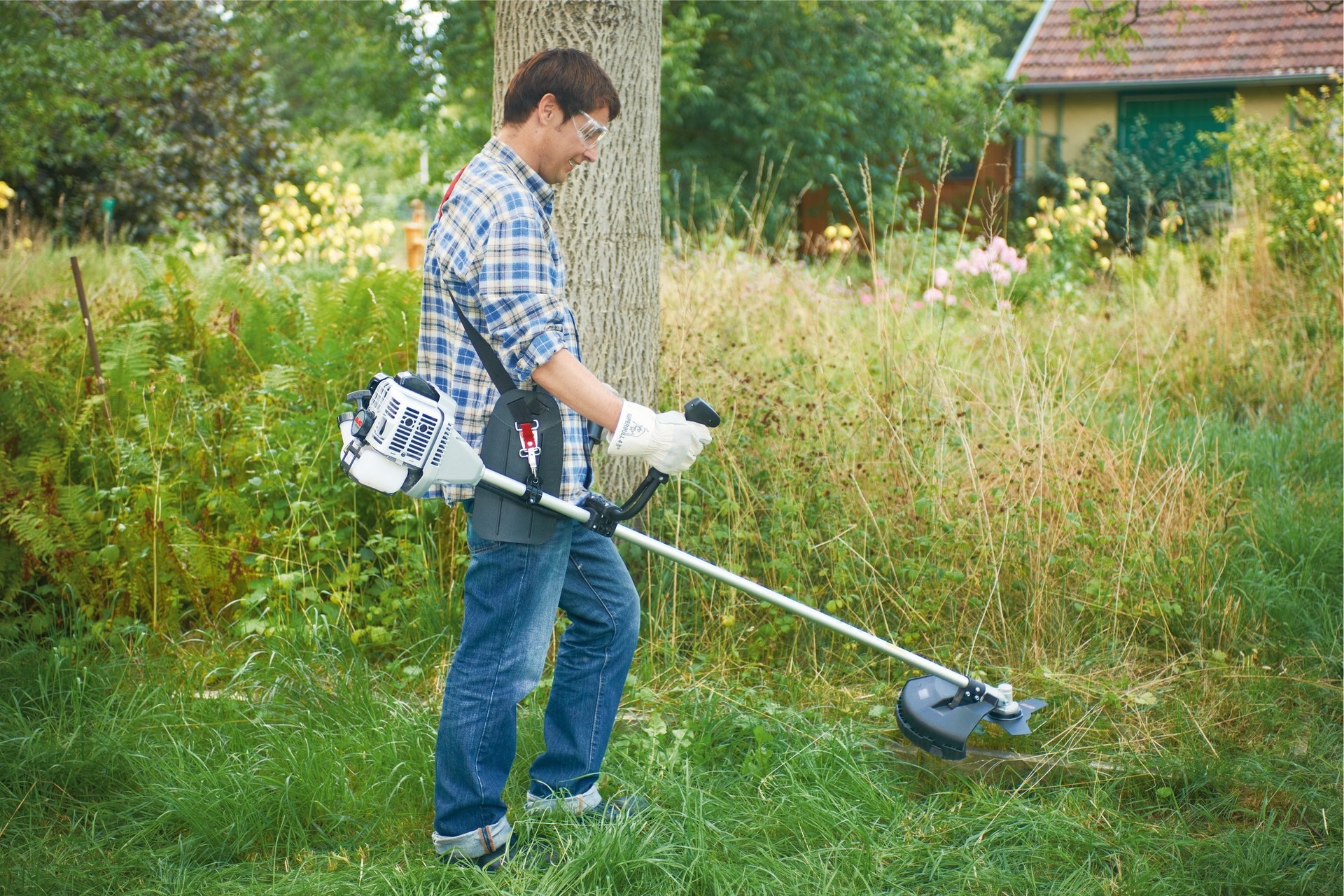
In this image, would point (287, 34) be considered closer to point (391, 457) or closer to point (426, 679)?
point (426, 679)

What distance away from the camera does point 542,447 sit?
8.17 feet

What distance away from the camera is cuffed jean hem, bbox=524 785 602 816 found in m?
2.77

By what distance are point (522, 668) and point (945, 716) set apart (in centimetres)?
115

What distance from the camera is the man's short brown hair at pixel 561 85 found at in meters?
2.41

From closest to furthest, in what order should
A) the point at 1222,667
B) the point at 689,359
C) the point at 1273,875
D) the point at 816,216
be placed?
the point at 1273,875 → the point at 1222,667 → the point at 689,359 → the point at 816,216

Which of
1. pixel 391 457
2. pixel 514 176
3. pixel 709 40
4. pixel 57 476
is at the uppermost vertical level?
pixel 709 40

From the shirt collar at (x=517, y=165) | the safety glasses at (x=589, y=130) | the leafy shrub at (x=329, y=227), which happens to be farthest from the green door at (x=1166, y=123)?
the shirt collar at (x=517, y=165)

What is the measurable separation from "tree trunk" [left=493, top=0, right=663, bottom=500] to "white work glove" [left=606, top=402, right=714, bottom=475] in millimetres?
1465

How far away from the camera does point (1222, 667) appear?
3541 millimetres

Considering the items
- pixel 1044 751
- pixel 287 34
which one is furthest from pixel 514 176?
pixel 287 34

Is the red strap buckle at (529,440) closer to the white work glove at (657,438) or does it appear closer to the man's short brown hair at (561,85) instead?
the white work glove at (657,438)

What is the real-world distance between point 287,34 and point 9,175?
369 centimetres

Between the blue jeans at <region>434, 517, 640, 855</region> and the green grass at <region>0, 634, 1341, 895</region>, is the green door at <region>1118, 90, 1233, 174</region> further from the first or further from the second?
the blue jeans at <region>434, 517, 640, 855</region>

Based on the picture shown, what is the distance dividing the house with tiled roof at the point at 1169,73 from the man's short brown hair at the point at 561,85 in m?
15.3
